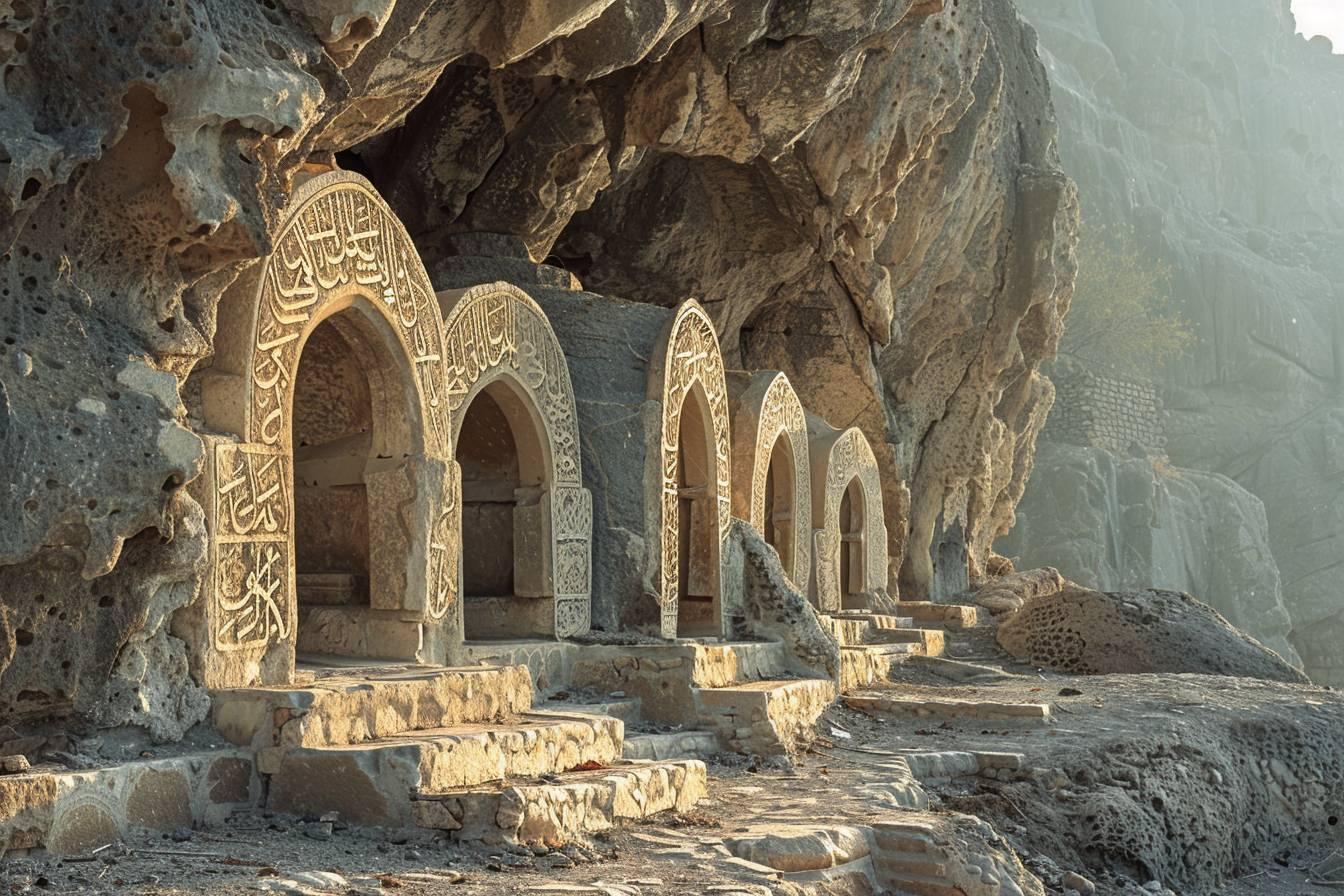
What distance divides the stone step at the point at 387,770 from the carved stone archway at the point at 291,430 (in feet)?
2.28

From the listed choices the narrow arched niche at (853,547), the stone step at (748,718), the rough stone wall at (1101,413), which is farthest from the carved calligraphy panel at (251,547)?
the rough stone wall at (1101,413)

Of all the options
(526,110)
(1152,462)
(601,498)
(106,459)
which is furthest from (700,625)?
(1152,462)

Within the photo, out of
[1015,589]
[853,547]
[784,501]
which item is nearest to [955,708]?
[784,501]

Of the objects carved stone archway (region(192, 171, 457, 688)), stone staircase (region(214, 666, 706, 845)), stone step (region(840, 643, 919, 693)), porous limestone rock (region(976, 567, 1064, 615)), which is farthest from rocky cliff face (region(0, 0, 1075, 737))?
stone step (region(840, 643, 919, 693))

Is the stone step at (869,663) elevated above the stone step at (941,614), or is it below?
below

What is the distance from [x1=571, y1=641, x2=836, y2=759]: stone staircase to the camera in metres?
8.52

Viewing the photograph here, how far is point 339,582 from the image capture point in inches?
334

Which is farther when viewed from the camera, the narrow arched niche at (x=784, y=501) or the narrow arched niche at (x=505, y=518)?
the narrow arched niche at (x=784, y=501)

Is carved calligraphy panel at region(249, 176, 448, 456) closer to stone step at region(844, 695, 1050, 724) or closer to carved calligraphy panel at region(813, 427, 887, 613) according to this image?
stone step at region(844, 695, 1050, 724)

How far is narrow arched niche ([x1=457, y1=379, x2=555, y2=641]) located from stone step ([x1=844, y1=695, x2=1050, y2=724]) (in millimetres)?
2776

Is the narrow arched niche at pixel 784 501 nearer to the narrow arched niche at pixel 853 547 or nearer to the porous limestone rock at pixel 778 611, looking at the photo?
the porous limestone rock at pixel 778 611

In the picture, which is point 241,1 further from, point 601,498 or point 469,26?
point 601,498

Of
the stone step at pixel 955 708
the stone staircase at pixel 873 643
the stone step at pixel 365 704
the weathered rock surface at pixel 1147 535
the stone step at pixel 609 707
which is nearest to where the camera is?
the stone step at pixel 365 704

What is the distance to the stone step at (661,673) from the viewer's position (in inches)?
342
